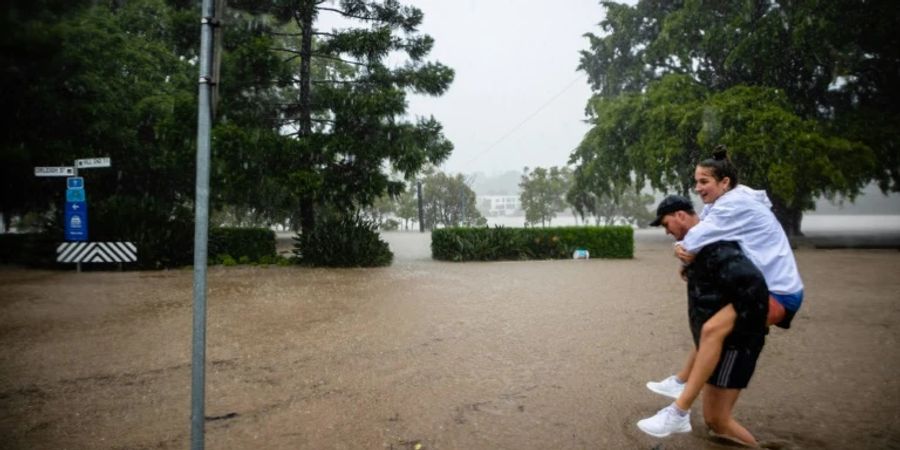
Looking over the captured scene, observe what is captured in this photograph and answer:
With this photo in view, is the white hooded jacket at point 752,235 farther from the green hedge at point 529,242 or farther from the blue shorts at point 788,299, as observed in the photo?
the green hedge at point 529,242

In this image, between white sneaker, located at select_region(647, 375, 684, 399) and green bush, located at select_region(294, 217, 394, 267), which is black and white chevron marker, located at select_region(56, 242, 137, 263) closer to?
green bush, located at select_region(294, 217, 394, 267)

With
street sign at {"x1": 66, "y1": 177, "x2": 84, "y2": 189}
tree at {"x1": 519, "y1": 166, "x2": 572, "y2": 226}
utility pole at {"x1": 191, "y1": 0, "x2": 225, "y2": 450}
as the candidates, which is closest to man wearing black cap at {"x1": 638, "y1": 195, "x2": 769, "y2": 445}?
utility pole at {"x1": 191, "y1": 0, "x2": 225, "y2": 450}

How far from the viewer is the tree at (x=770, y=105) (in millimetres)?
17734

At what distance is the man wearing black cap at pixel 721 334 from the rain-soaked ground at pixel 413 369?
19cm

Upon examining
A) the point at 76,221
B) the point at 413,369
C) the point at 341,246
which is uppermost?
the point at 76,221

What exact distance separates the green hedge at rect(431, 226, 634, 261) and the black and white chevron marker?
367 inches

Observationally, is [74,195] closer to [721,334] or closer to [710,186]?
[710,186]

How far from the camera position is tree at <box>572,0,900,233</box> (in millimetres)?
17734

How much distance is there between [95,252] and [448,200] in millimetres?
35968

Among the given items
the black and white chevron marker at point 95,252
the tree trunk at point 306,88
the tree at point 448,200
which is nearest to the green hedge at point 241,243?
the tree trunk at point 306,88

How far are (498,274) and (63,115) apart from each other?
14.3m

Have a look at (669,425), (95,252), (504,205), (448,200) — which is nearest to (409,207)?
(448,200)

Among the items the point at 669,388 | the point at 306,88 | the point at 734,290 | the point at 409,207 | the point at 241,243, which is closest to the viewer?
the point at 734,290

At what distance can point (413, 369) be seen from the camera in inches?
191
